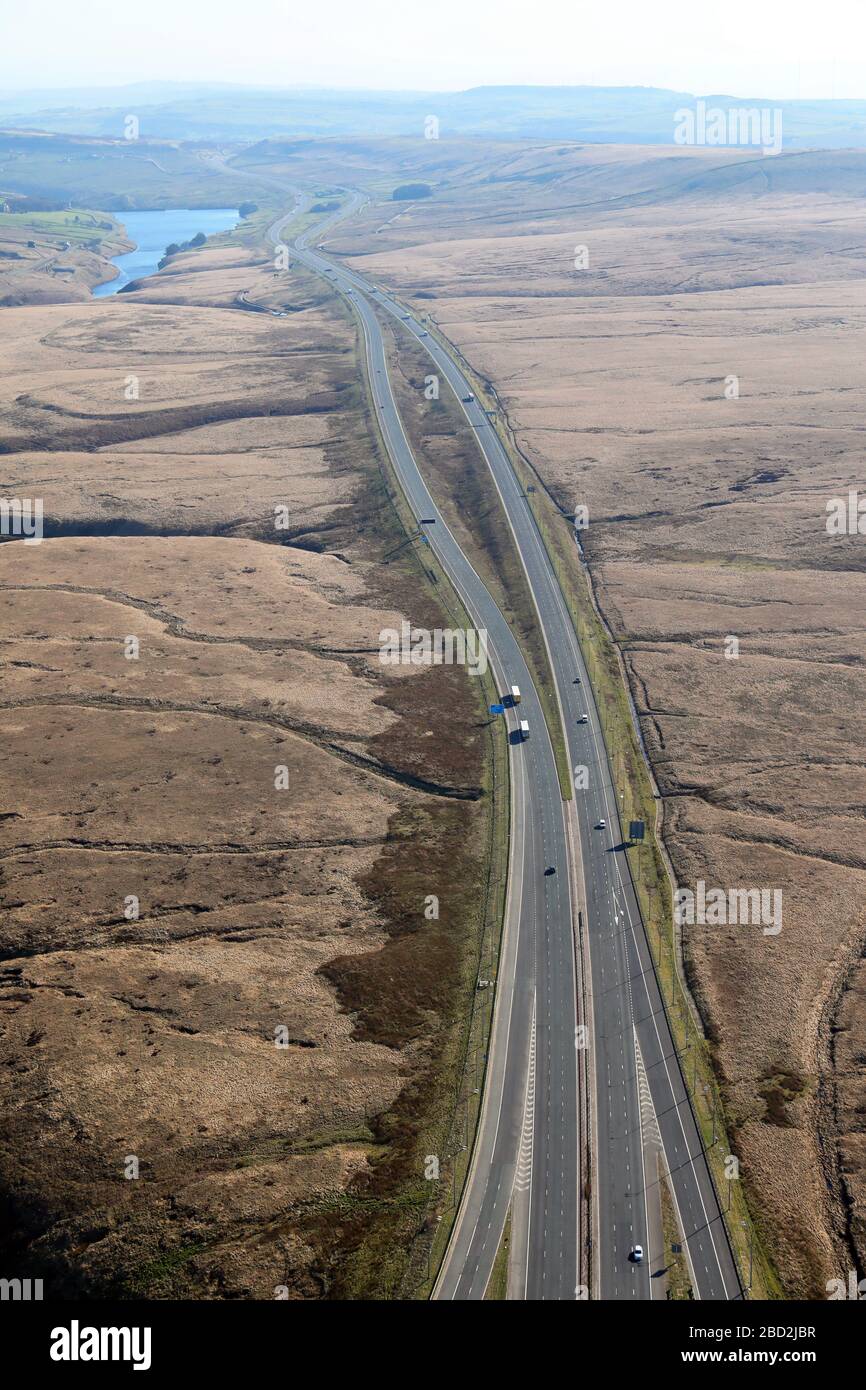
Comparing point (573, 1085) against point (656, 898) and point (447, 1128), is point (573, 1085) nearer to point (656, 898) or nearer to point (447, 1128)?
point (447, 1128)

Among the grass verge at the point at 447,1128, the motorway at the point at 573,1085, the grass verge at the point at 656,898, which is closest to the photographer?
the grass verge at the point at 447,1128

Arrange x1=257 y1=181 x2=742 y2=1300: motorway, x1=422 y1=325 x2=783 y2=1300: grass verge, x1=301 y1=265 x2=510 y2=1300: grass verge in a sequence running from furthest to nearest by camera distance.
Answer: x1=422 y1=325 x2=783 y2=1300: grass verge, x1=257 y1=181 x2=742 y2=1300: motorway, x1=301 y1=265 x2=510 y2=1300: grass verge

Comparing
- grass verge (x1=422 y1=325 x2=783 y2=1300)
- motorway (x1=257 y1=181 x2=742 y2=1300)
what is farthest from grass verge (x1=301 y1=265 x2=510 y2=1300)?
grass verge (x1=422 y1=325 x2=783 y2=1300)

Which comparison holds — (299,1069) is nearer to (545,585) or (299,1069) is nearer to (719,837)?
(719,837)

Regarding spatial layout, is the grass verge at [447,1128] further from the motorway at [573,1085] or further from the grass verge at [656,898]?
the grass verge at [656,898]

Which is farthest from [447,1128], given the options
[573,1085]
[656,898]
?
[656,898]

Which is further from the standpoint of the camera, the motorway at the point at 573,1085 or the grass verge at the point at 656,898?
the grass verge at the point at 656,898

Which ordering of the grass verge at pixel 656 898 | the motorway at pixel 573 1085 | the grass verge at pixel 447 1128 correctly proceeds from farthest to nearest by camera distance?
1. the grass verge at pixel 656 898
2. the motorway at pixel 573 1085
3. the grass verge at pixel 447 1128

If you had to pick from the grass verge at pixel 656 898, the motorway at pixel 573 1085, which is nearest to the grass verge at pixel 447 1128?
the motorway at pixel 573 1085

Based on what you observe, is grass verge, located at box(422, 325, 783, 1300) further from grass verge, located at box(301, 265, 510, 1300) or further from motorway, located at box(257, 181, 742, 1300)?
grass verge, located at box(301, 265, 510, 1300)
